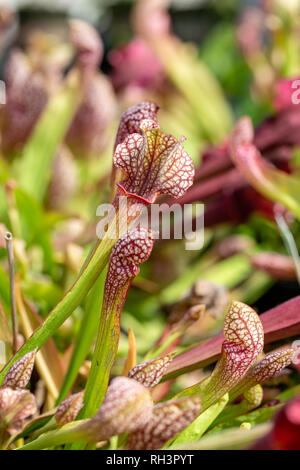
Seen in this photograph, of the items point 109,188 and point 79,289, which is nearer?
point 79,289

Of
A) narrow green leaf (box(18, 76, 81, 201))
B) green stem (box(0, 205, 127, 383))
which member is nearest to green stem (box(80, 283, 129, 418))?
green stem (box(0, 205, 127, 383))

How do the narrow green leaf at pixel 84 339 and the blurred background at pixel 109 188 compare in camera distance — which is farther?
the blurred background at pixel 109 188

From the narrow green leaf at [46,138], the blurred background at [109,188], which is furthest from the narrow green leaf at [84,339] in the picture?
the narrow green leaf at [46,138]

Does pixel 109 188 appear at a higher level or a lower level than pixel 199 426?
higher

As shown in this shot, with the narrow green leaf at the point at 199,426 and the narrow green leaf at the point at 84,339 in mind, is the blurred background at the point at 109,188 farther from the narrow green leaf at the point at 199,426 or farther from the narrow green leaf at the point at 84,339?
the narrow green leaf at the point at 199,426

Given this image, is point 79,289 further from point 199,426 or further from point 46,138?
point 46,138

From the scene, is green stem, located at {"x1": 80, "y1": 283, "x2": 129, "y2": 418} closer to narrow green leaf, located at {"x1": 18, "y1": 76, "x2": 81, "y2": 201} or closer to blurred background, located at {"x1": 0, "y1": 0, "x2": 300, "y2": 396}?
blurred background, located at {"x1": 0, "y1": 0, "x2": 300, "y2": 396}

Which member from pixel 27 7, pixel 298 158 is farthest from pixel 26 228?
pixel 27 7

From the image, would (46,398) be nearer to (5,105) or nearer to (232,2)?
(5,105)

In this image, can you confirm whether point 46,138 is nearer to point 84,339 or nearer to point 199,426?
point 84,339

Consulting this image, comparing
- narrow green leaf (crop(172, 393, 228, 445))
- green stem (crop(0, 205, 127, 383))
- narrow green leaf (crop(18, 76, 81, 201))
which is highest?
narrow green leaf (crop(18, 76, 81, 201))

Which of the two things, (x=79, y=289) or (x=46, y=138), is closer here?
(x=79, y=289)

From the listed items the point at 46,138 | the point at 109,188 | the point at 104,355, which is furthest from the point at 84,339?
the point at 46,138
